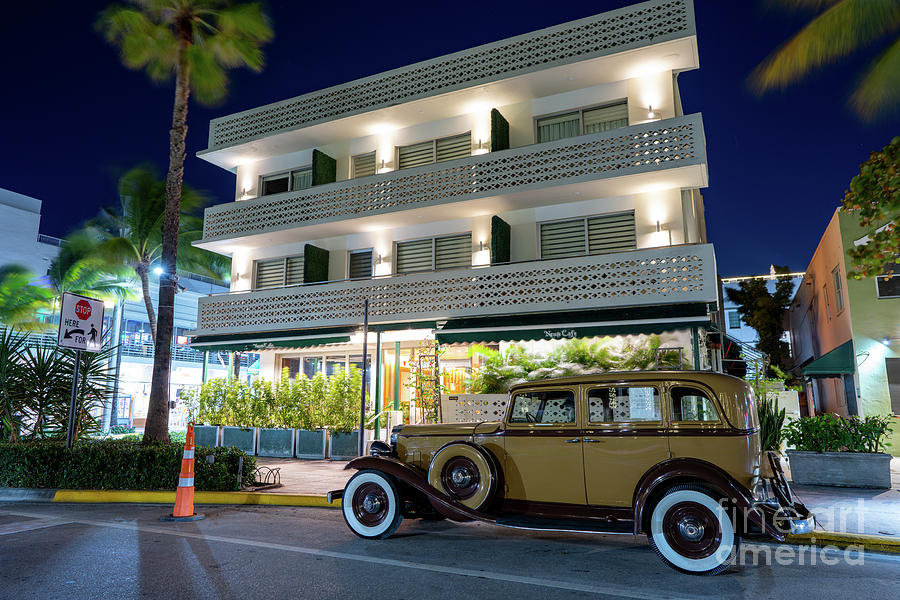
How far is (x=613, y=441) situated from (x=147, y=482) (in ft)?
27.4

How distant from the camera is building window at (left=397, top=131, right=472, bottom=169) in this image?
1791cm

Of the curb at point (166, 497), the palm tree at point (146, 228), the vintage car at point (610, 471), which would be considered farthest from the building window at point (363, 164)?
the vintage car at point (610, 471)

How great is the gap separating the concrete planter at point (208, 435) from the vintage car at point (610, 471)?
1214 centimetres

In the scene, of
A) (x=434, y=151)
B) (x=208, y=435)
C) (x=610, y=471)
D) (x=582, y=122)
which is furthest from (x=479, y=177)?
(x=610, y=471)

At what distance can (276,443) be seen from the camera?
55.6 ft

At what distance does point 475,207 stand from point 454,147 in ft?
8.58

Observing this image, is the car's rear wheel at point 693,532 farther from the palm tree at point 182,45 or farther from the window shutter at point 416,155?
the window shutter at point 416,155

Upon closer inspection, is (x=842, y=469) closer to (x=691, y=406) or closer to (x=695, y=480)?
(x=691, y=406)

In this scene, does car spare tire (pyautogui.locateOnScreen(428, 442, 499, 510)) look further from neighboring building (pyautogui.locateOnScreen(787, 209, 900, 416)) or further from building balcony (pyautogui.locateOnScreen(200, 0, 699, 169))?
neighboring building (pyautogui.locateOnScreen(787, 209, 900, 416))

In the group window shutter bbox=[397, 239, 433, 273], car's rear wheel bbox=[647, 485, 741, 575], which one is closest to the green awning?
window shutter bbox=[397, 239, 433, 273]

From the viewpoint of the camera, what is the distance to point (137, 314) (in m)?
45.0

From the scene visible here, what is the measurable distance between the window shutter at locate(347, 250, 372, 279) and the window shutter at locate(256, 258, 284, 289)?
2.70 m

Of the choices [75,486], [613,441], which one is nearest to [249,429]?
[75,486]

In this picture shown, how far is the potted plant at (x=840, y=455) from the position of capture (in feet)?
32.4
